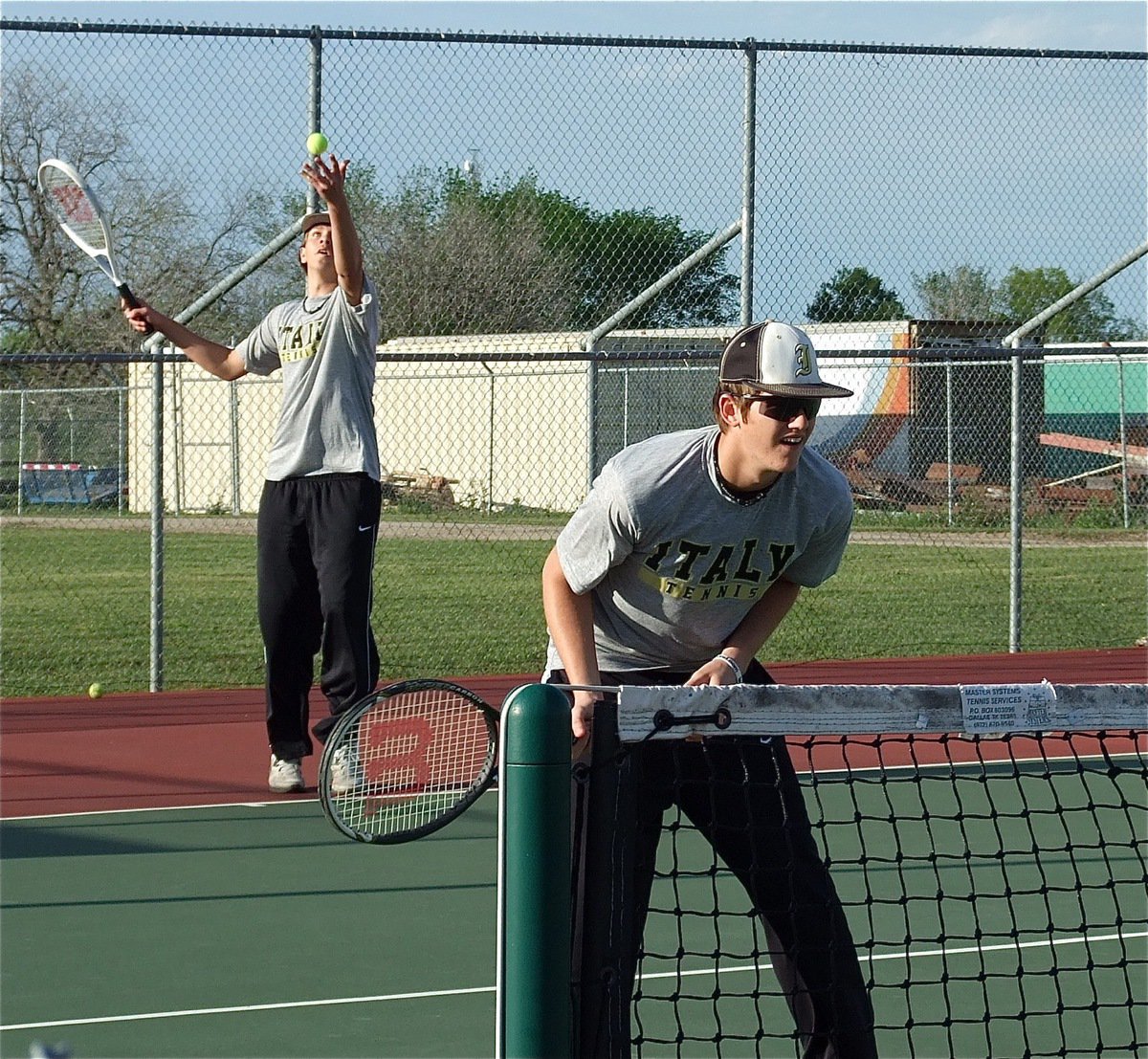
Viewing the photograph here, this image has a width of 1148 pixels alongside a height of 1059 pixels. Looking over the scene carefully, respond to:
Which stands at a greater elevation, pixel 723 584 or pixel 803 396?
pixel 803 396

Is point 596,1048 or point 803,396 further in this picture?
point 803,396

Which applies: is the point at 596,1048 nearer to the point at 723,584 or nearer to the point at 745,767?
the point at 745,767

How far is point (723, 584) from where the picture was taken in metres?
3.68

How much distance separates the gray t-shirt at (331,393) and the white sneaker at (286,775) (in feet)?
3.65

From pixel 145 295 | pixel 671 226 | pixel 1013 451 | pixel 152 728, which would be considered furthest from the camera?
pixel 145 295

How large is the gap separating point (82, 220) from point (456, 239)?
9.08 feet

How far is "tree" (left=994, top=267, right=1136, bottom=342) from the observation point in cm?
1125

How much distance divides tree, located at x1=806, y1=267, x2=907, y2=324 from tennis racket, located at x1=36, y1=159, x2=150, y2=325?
383cm

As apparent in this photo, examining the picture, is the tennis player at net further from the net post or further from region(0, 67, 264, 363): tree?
region(0, 67, 264, 363): tree

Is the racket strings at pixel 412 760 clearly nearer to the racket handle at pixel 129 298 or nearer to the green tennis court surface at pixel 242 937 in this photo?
the green tennis court surface at pixel 242 937

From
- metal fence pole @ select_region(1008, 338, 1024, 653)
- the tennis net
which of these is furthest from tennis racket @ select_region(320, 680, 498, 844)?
metal fence pole @ select_region(1008, 338, 1024, 653)

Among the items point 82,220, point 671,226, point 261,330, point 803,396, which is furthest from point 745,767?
point 671,226

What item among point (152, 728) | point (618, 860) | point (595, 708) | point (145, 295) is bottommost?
point (152, 728)

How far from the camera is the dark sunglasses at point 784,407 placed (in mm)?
3398
